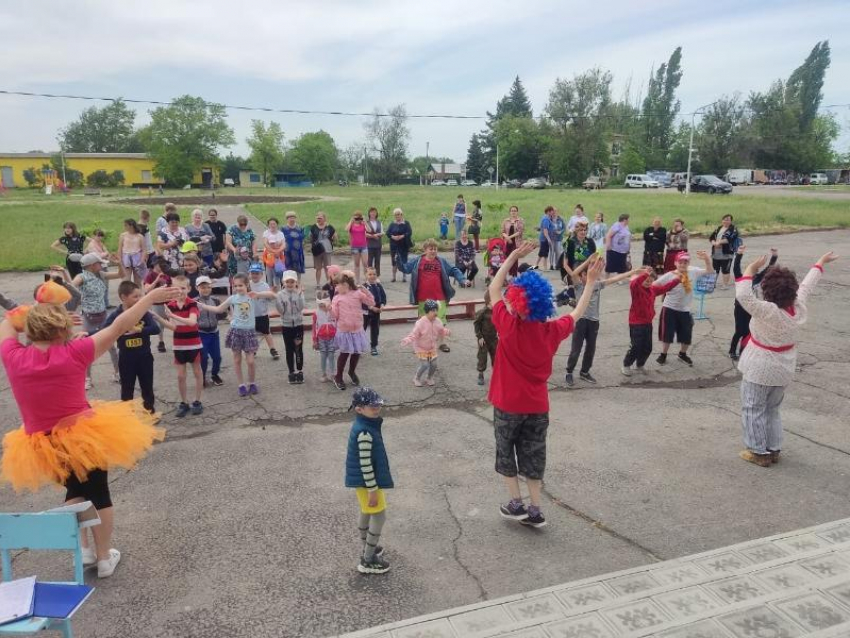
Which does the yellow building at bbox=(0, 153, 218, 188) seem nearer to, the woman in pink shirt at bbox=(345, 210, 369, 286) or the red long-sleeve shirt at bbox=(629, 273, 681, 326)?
the woman in pink shirt at bbox=(345, 210, 369, 286)

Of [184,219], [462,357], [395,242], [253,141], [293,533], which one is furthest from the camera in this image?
[253,141]

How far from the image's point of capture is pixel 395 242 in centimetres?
1476

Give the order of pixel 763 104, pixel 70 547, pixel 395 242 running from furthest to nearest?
pixel 763 104, pixel 395 242, pixel 70 547

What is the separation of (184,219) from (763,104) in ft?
243

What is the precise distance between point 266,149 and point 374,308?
92.8m

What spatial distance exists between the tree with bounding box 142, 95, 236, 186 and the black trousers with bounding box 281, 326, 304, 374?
83585 mm

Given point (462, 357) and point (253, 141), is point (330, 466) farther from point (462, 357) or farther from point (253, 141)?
point (253, 141)

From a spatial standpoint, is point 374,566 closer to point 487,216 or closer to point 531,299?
point 531,299

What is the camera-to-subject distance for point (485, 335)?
25.1 ft

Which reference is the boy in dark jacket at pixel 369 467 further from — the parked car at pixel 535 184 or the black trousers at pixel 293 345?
the parked car at pixel 535 184

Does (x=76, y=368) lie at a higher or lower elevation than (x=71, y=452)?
higher

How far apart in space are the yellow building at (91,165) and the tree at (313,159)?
15.2 m

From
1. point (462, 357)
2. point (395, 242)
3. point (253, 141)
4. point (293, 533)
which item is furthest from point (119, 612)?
point (253, 141)

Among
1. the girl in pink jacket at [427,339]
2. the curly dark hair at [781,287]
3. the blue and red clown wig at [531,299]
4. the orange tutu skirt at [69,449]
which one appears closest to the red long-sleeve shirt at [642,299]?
the curly dark hair at [781,287]
